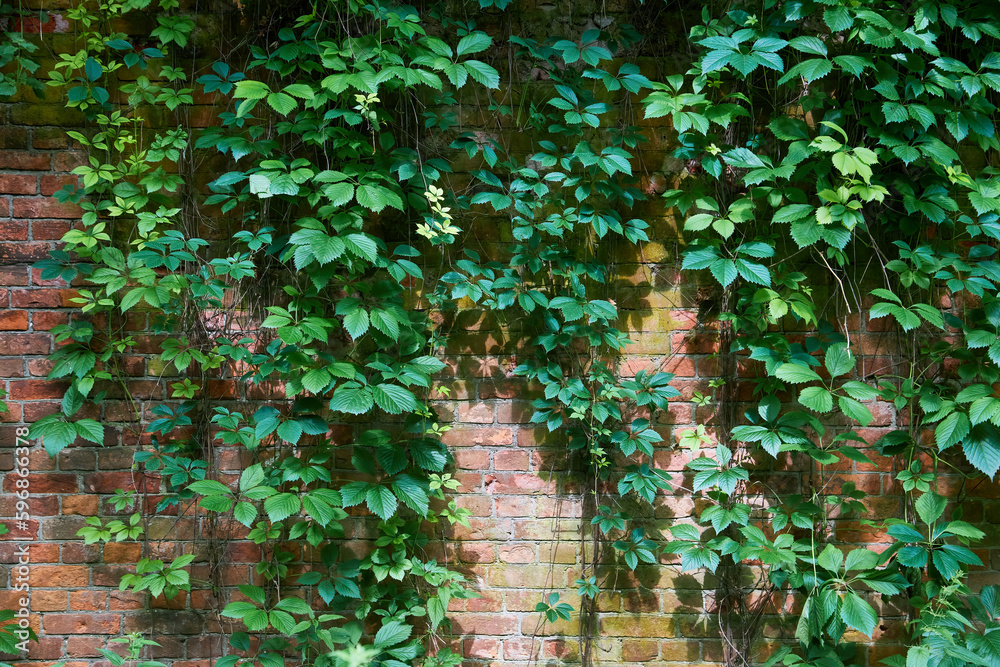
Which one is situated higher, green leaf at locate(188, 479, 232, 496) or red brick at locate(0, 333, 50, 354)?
red brick at locate(0, 333, 50, 354)

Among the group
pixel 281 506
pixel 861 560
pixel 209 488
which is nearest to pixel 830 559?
→ pixel 861 560

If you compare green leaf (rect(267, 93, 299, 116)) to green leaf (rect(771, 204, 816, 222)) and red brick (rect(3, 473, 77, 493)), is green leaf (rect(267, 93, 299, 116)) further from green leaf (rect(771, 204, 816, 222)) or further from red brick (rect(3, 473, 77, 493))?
green leaf (rect(771, 204, 816, 222))

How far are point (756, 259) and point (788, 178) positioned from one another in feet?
0.90

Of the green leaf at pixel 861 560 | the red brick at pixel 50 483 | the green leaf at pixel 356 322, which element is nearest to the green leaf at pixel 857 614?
the green leaf at pixel 861 560

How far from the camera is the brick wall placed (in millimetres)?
1932

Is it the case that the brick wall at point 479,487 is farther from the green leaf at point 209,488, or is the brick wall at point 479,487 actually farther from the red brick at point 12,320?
the green leaf at point 209,488

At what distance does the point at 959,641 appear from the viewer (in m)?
1.80

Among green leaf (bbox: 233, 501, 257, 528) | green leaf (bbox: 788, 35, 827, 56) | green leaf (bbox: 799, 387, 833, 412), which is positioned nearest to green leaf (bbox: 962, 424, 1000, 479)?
green leaf (bbox: 799, 387, 833, 412)

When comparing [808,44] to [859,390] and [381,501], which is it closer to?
[859,390]

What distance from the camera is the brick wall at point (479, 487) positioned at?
1932 millimetres

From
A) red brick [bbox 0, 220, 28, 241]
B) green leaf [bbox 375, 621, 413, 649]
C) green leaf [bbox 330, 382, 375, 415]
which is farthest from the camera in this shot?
red brick [bbox 0, 220, 28, 241]

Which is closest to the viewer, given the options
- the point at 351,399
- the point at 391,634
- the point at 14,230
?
the point at 351,399

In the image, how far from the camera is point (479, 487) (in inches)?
77.9

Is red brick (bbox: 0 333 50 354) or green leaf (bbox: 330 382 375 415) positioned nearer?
green leaf (bbox: 330 382 375 415)
